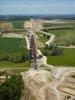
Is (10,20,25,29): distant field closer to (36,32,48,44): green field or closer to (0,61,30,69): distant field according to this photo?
(36,32,48,44): green field

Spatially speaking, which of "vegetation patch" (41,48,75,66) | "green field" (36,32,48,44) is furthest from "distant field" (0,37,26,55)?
"vegetation patch" (41,48,75,66)

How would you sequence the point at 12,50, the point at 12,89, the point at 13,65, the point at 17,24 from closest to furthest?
the point at 12,89
the point at 13,65
the point at 12,50
the point at 17,24

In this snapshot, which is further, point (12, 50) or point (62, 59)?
point (12, 50)

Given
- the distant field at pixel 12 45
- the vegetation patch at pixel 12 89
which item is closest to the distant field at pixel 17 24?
the distant field at pixel 12 45

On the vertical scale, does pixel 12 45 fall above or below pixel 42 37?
below

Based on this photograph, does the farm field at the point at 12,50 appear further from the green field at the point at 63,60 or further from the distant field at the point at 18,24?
the green field at the point at 63,60

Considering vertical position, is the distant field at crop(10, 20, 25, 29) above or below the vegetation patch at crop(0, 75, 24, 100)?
above

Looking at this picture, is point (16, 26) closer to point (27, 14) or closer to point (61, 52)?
point (27, 14)

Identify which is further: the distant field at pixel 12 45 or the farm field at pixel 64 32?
the farm field at pixel 64 32

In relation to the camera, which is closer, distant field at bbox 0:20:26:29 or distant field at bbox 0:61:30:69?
distant field at bbox 0:61:30:69

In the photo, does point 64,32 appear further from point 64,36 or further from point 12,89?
point 12,89

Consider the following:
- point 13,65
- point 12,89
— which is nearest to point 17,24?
point 13,65

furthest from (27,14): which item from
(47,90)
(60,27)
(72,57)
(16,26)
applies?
(47,90)
